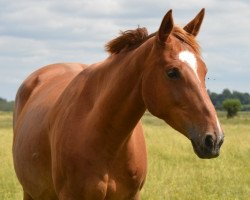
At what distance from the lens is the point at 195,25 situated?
4242 mm

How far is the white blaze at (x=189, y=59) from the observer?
3691mm

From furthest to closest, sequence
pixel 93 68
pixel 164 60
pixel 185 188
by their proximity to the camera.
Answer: pixel 185 188
pixel 93 68
pixel 164 60

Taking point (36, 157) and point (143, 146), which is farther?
point (36, 157)

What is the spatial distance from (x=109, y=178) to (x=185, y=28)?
4.13 ft

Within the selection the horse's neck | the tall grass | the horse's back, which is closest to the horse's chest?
the horse's neck

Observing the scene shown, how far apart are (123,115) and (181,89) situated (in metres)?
0.70

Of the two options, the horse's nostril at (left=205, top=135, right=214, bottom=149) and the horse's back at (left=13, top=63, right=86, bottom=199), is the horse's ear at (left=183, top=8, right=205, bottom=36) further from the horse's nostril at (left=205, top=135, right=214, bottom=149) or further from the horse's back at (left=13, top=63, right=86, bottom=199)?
the horse's back at (left=13, top=63, right=86, bottom=199)

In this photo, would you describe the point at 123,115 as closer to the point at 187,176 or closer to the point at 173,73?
the point at 173,73

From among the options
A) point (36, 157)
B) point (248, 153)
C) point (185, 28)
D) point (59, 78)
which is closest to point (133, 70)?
point (185, 28)

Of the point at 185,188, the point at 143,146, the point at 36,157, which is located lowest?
the point at 185,188

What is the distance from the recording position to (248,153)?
13.9m

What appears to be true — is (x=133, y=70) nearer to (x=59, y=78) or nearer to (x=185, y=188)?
(x=59, y=78)

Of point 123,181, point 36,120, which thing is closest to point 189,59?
point 123,181

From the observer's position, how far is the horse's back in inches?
203
